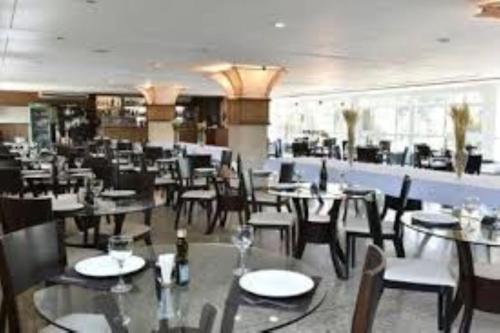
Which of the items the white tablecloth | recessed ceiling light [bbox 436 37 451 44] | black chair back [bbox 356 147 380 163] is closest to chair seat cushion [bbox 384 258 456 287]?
the white tablecloth

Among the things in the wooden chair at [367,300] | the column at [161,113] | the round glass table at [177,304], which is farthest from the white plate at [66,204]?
the column at [161,113]

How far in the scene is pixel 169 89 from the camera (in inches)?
590

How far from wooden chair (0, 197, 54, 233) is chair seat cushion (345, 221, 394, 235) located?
263 centimetres

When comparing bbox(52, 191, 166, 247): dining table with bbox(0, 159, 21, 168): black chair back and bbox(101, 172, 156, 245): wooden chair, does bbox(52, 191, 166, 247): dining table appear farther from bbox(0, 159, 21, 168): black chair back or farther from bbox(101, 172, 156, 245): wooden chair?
bbox(0, 159, 21, 168): black chair back

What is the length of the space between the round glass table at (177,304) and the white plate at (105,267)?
0.04 metres

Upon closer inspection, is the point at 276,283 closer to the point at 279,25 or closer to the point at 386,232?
the point at 386,232

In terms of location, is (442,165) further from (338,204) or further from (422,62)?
(338,204)

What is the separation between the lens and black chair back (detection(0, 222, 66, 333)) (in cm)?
219

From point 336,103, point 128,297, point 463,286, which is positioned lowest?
point 463,286

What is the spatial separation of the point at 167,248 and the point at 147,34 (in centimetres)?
383

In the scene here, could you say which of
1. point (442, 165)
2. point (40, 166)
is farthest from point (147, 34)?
point (442, 165)

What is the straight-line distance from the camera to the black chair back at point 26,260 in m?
2.19

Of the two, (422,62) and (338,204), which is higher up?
(422,62)

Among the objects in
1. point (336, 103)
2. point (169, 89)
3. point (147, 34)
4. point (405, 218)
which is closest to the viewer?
point (405, 218)
